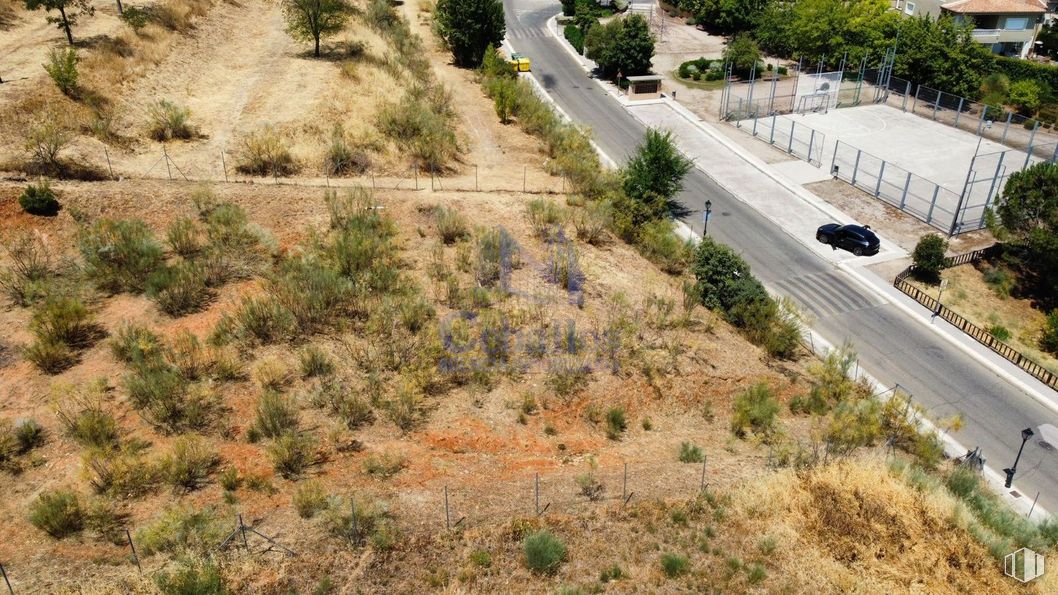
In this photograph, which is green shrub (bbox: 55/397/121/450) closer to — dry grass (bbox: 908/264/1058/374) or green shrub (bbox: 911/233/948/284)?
dry grass (bbox: 908/264/1058/374)

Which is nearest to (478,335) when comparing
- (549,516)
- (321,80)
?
(549,516)

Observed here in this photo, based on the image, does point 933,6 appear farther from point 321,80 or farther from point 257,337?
point 257,337

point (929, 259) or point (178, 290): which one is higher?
point (178, 290)

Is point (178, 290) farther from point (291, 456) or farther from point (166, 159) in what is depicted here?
point (166, 159)

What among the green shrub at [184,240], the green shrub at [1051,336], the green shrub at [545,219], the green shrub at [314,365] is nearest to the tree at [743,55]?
the green shrub at [1051,336]

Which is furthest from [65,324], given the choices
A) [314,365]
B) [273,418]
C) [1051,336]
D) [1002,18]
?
[1002,18]

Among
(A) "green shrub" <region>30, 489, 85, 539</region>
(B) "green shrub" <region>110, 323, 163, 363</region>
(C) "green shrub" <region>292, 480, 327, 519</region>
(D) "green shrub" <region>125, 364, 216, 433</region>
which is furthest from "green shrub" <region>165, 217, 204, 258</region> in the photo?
(C) "green shrub" <region>292, 480, 327, 519</region>

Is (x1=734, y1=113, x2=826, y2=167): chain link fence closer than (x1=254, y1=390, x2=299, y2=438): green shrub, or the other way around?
(x1=254, y1=390, x2=299, y2=438): green shrub

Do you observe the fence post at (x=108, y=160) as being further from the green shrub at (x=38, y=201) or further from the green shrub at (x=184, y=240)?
the green shrub at (x=184, y=240)
